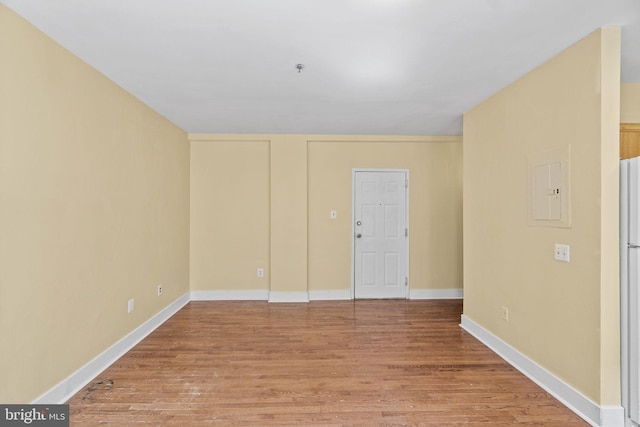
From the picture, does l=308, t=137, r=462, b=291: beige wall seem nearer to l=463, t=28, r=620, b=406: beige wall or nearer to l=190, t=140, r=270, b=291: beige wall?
l=190, t=140, r=270, b=291: beige wall

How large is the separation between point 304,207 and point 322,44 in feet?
9.24

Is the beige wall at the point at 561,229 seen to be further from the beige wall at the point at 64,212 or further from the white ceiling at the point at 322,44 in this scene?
the beige wall at the point at 64,212

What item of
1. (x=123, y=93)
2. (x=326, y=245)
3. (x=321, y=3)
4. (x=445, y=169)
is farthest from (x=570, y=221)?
(x=123, y=93)

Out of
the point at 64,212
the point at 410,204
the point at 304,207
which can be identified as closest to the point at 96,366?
the point at 64,212

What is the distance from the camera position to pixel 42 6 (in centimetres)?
180

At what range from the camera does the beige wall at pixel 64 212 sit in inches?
72.3

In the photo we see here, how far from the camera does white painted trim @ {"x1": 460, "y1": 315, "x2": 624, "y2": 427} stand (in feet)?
6.49

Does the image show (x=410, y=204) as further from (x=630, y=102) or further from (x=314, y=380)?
(x=314, y=380)

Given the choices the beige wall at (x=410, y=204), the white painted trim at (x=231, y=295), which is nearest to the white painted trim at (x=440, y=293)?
the beige wall at (x=410, y=204)

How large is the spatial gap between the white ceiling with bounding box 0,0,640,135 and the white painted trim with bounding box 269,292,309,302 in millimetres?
2704

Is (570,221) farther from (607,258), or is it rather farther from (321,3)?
(321,3)

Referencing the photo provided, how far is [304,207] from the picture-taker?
477 cm

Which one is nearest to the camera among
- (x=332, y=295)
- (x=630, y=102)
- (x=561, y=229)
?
(x=561, y=229)

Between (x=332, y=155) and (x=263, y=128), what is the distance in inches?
44.4
